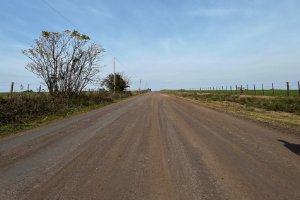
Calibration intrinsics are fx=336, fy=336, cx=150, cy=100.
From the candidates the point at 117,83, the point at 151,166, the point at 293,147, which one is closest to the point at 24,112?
the point at 151,166

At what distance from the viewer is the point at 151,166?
7.18 meters

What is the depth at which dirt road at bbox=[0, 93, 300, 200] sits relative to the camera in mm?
5469

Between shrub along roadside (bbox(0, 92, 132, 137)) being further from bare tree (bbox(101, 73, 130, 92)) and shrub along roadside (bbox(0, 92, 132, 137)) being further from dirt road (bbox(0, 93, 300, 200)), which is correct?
bare tree (bbox(101, 73, 130, 92))

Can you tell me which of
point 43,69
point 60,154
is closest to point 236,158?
point 60,154

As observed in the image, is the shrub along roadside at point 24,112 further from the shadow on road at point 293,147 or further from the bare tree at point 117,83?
the bare tree at point 117,83

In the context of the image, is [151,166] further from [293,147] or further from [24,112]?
[24,112]

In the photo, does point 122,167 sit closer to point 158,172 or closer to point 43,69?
point 158,172

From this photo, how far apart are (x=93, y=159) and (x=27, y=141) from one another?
3.90 meters

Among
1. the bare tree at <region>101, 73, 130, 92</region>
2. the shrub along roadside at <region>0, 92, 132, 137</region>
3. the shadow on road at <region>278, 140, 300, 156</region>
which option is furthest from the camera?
the bare tree at <region>101, 73, 130, 92</region>

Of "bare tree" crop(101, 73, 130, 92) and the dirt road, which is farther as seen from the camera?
"bare tree" crop(101, 73, 130, 92)

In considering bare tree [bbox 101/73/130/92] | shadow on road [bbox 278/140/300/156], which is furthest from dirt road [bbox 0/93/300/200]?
bare tree [bbox 101/73/130/92]

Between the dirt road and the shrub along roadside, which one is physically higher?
the shrub along roadside

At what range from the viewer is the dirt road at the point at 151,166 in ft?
17.9

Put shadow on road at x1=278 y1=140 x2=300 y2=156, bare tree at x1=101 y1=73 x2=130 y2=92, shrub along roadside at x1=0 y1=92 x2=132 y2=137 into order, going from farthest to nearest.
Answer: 1. bare tree at x1=101 y1=73 x2=130 y2=92
2. shrub along roadside at x1=0 y1=92 x2=132 y2=137
3. shadow on road at x1=278 y1=140 x2=300 y2=156
